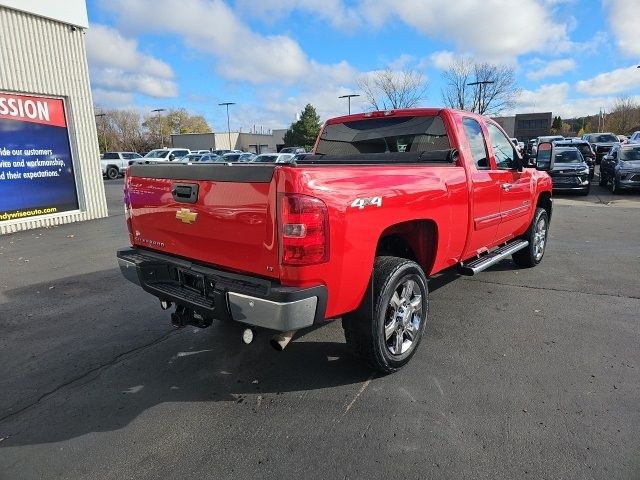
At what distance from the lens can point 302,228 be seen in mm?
2625

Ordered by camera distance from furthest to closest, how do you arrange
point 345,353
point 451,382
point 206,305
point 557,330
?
point 557,330 → point 345,353 → point 451,382 → point 206,305

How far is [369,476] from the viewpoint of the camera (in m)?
2.42

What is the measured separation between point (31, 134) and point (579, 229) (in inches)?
501

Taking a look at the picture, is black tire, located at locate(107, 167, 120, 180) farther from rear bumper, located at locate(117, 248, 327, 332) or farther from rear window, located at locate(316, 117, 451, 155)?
A: rear bumper, located at locate(117, 248, 327, 332)

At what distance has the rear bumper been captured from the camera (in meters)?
2.65

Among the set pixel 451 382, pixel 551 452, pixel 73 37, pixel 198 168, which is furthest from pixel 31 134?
pixel 551 452

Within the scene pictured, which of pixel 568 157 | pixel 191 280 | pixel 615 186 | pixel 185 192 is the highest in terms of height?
pixel 185 192

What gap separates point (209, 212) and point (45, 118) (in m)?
10.2

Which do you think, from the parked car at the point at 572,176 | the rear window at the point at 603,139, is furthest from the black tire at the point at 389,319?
the rear window at the point at 603,139

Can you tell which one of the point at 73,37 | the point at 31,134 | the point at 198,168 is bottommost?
the point at 198,168

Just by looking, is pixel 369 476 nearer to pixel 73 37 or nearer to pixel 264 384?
pixel 264 384

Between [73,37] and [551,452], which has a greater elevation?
[73,37]

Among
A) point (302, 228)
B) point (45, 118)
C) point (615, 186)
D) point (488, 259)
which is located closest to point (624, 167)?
point (615, 186)

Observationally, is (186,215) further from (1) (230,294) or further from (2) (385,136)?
(2) (385,136)
